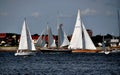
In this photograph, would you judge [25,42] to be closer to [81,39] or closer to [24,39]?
[24,39]

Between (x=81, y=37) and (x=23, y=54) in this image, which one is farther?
(x=81, y=37)

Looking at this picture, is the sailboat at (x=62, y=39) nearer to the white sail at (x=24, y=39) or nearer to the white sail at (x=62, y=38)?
the white sail at (x=62, y=38)

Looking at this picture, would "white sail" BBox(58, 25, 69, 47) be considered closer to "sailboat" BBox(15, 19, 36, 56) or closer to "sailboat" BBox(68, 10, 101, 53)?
"sailboat" BBox(68, 10, 101, 53)

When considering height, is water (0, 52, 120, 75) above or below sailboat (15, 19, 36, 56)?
below

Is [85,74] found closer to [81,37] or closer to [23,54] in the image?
[23,54]

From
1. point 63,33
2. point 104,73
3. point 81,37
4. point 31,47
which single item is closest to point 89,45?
point 81,37

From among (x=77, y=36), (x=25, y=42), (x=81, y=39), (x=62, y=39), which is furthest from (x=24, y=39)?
(x=62, y=39)

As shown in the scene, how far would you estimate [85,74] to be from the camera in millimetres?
61375

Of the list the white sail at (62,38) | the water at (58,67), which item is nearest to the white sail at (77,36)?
the white sail at (62,38)

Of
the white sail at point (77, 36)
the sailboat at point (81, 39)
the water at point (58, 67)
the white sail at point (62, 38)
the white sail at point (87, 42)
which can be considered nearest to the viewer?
the water at point (58, 67)

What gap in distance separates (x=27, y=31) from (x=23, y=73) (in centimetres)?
5398

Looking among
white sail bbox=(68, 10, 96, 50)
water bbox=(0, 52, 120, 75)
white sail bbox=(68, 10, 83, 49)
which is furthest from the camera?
white sail bbox=(68, 10, 83, 49)

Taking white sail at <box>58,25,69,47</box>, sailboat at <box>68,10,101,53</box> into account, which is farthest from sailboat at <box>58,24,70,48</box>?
sailboat at <box>68,10,101,53</box>

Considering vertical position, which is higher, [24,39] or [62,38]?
[62,38]
